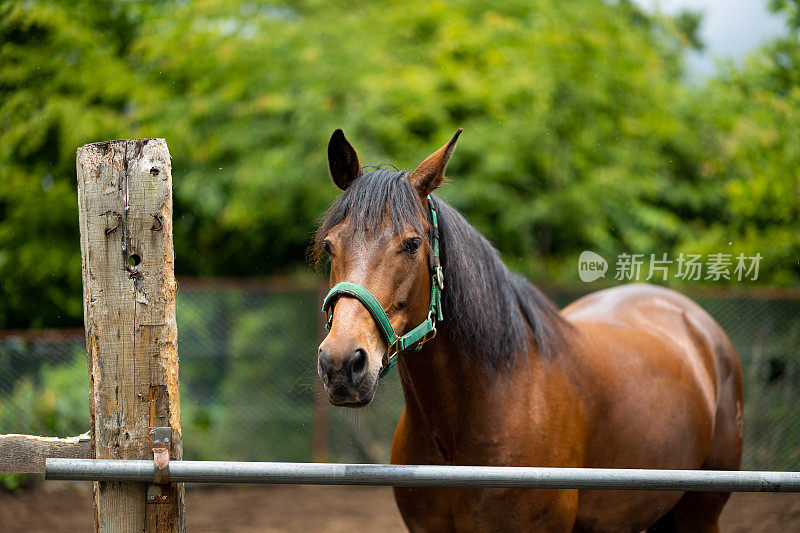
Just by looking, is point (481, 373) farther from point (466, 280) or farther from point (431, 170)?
point (431, 170)

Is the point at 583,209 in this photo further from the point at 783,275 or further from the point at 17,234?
the point at 17,234

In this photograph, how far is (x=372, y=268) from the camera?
74.2 inches

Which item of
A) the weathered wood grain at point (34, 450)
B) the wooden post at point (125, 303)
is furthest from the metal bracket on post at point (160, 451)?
the weathered wood grain at point (34, 450)

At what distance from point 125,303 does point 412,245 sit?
820 millimetres

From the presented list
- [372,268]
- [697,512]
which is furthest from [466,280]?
[697,512]

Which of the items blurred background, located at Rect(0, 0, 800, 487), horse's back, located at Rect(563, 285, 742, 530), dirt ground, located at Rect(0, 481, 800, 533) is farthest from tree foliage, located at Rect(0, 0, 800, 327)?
horse's back, located at Rect(563, 285, 742, 530)

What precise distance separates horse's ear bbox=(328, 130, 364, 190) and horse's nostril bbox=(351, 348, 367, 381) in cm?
71

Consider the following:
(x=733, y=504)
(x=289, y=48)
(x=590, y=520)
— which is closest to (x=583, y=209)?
(x=733, y=504)

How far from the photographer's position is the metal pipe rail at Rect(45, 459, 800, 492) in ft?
5.53

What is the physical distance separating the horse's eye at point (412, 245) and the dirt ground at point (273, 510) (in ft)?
12.8

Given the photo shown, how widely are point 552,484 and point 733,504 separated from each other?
4.88 m

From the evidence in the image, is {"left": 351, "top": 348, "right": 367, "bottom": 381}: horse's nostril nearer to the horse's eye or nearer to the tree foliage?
the horse's eye

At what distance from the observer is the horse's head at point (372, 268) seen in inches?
67.2

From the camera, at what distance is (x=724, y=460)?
324 centimetres
